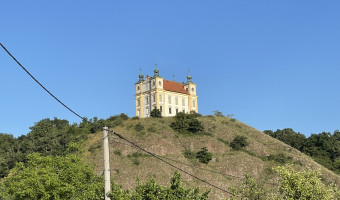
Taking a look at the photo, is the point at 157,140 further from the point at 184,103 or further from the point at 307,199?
the point at 307,199

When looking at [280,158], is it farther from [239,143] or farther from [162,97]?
[162,97]

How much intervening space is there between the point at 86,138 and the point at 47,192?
182ft

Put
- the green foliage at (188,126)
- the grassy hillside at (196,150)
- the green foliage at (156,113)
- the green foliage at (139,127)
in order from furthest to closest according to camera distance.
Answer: the green foliage at (156,113), the green foliage at (188,126), the green foliage at (139,127), the grassy hillside at (196,150)

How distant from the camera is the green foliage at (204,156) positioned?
273 feet

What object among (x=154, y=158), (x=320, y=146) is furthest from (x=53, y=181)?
(x=320, y=146)

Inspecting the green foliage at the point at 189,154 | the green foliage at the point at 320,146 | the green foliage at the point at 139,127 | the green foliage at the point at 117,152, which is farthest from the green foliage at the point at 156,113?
the green foliage at the point at 320,146

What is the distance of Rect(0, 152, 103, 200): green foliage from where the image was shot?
1510 inches

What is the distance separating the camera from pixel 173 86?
11894cm

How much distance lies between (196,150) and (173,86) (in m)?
34.0

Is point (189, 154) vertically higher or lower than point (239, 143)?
lower

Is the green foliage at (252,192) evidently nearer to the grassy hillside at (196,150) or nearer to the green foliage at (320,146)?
the grassy hillside at (196,150)

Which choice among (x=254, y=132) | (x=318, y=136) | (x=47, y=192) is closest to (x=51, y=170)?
(x=47, y=192)

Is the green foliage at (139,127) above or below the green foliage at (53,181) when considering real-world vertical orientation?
above

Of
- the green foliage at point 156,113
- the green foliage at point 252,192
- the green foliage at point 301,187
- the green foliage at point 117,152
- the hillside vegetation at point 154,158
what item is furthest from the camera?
the green foliage at point 156,113
